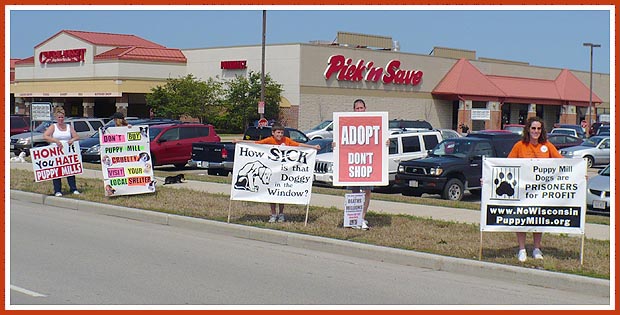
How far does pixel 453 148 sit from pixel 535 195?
32.9 ft

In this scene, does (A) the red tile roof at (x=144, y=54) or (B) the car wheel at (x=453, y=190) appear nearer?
(B) the car wheel at (x=453, y=190)

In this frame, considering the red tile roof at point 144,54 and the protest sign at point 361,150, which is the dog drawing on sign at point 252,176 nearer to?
the protest sign at point 361,150

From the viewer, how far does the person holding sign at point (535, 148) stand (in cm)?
1029

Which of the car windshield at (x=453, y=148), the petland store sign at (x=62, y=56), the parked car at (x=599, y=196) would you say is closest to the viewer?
the parked car at (x=599, y=196)

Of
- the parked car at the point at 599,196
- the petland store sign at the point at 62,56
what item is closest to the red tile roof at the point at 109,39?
the petland store sign at the point at 62,56

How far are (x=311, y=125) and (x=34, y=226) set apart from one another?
1599 inches

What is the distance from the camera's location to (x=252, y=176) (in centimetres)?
1338

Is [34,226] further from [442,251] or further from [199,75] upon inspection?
[199,75]

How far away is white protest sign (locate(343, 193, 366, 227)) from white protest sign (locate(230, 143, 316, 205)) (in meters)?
0.85

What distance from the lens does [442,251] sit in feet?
35.5

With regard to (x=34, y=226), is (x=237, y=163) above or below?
above

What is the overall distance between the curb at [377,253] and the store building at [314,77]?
1502 inches

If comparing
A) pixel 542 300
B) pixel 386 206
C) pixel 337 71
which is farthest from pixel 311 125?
pixel 542 300

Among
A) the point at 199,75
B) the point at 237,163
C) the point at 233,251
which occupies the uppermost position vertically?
the point at 199,75
